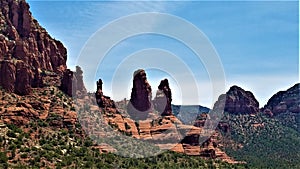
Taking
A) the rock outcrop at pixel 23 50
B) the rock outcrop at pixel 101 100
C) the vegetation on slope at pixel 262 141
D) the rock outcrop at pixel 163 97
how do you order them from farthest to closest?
the vegetation on slope at pixel 262 141, the rock outcrop at pixel 163 97, the rock outcrop at pixel 101 100, the rock outcrop at pixel 23 50

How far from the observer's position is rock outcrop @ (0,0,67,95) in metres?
82.0

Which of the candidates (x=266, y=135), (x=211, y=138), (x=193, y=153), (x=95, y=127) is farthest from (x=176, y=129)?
(x=266, y=135)

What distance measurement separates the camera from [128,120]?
100m

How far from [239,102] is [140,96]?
302ft

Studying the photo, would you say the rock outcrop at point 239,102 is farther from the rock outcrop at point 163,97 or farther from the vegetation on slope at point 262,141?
the rock outcrop at point 163,97

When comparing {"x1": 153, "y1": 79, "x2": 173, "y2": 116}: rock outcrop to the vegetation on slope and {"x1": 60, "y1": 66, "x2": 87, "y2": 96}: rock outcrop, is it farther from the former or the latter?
the vegetation on slope

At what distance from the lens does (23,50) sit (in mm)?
88438

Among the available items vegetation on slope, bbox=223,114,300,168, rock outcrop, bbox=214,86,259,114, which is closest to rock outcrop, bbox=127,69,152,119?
vegetation on slope, bbox=223,114,300,168

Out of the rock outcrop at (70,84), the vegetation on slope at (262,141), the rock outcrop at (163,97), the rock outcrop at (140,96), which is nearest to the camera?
the rock outcrop at (70,84)

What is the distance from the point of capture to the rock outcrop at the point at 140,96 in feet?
353

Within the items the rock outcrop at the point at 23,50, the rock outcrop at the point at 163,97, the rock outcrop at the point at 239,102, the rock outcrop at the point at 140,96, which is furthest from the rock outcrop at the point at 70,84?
the rock outcrop at the point at 239,102

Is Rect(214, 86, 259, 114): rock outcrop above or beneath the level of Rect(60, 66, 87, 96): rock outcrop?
above

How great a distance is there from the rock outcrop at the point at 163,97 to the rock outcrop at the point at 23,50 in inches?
1022

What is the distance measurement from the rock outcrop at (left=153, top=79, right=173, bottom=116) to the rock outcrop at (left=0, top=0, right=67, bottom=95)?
1022 inches
